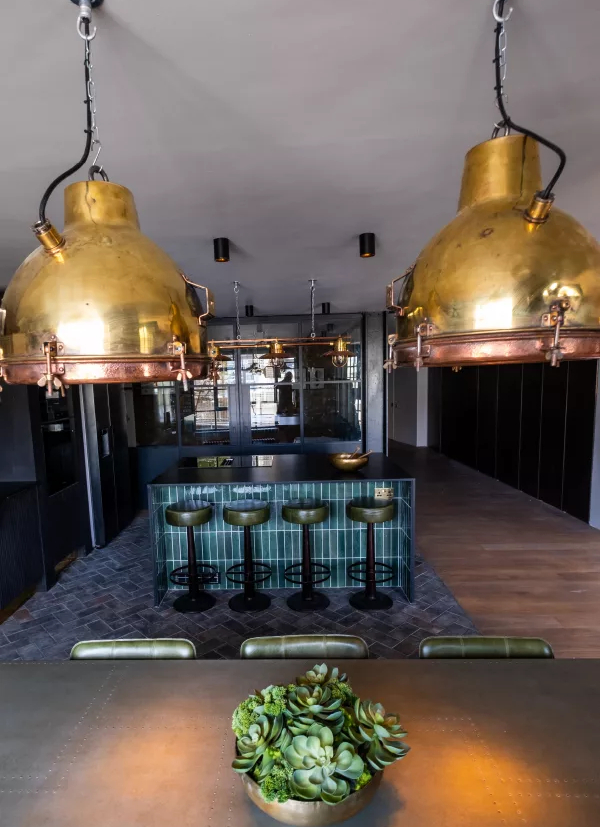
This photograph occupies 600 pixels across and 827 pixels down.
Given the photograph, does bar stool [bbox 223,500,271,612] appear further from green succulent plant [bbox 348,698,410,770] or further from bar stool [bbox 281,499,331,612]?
green succulent plant [bbox 348,698,410,770]

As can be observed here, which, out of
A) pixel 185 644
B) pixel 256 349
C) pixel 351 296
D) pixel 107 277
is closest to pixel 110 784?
pixel 185 644

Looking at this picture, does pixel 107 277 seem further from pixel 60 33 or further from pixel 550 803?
pixel 550 803

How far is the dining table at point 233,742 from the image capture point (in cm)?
108

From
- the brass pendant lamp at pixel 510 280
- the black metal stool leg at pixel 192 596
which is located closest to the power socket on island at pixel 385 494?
the black metal stool leg at pixel 192 596

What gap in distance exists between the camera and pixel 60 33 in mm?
1141

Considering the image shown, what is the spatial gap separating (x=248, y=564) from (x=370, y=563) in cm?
105

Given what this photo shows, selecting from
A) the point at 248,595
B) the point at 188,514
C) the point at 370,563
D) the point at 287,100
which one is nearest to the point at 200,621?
the point at 248,595

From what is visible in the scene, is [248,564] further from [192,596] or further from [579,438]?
[579,438]

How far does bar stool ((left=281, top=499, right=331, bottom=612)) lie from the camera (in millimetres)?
3551

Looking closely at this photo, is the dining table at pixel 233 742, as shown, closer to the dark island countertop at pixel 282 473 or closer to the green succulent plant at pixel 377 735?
the green succulent plant at pixel 377 735

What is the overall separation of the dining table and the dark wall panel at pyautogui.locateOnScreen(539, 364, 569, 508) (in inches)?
198

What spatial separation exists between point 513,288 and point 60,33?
4.33ft

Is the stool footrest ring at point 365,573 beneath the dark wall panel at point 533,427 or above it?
beneath

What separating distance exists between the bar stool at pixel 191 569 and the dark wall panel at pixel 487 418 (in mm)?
5661
